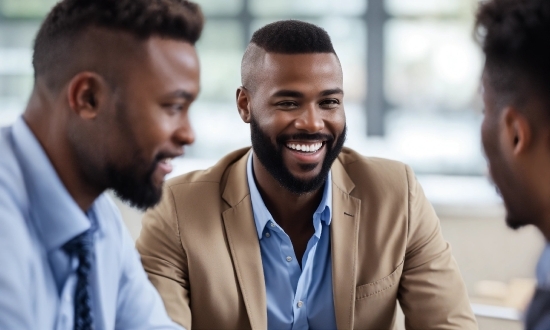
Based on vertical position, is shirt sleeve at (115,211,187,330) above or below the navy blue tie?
below

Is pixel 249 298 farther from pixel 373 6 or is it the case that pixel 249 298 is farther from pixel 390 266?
pixel 373 6

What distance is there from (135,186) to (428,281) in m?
0.96

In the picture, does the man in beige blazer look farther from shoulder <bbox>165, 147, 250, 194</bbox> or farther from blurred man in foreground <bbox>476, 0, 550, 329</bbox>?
blurred man in foreground <bbox>476, 0, 550, 329</bbox>

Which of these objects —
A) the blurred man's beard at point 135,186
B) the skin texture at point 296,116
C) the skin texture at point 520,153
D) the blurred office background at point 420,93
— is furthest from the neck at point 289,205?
the blurred office background at point 420,93

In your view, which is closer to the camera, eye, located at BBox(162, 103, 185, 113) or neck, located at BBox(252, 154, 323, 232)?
eye, located at BBox(162, 103, 185, 113)

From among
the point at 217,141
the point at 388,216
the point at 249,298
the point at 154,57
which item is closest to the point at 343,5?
the point at 217,141

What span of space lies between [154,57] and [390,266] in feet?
3.20

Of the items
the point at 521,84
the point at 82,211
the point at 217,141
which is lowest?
the point at 217,141

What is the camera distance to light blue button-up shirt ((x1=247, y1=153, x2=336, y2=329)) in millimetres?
1828

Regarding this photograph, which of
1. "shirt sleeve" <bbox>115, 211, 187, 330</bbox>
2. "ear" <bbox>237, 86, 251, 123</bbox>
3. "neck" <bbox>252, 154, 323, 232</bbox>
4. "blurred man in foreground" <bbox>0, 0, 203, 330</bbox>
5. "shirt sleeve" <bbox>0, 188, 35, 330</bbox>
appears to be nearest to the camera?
"shirt sleeve" <bbox>0, 188, 35, 330</bbox>

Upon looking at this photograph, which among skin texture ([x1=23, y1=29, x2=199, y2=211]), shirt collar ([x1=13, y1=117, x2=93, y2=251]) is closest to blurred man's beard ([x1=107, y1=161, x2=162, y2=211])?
skin texture ([x1=23, y1=29, x2=199, y2=211])

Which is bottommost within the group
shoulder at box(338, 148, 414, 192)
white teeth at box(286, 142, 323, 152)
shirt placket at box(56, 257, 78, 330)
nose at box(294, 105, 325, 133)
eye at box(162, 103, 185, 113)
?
shoulder at box(338, 148, 414, 192)

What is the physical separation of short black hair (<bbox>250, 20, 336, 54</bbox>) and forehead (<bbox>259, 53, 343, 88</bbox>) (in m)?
0.02

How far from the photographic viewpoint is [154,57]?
118 cm
